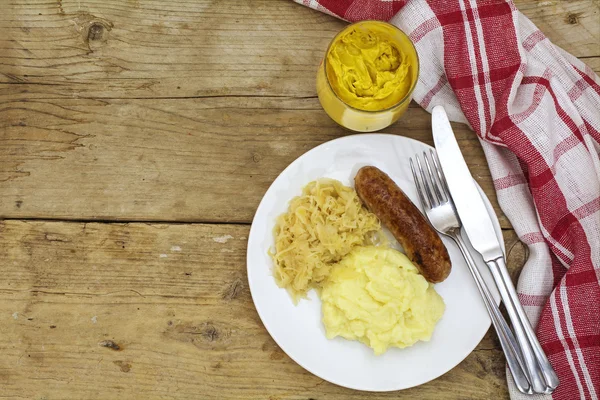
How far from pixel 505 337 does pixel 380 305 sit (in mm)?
535

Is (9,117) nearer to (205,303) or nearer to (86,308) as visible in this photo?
(86,308)

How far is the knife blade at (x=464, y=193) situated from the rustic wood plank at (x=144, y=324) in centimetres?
27

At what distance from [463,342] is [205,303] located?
1102mm

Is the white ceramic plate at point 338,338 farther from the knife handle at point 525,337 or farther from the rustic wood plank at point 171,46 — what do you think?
the rustic wood plank at point 171,46

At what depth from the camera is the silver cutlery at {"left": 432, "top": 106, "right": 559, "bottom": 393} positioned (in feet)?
7.49

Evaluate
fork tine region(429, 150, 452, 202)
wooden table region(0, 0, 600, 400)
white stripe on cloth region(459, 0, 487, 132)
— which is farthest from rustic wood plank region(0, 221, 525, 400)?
white stripe on cloth region(459, 0, 487, 132)

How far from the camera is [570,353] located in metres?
2.37

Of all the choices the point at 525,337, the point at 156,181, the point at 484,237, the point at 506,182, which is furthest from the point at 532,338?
the point at 156,181

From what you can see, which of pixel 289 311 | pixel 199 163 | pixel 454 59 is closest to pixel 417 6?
pixel 454 59

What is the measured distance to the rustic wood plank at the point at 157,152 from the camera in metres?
2.56

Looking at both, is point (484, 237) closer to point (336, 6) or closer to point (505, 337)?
point (505, 337)

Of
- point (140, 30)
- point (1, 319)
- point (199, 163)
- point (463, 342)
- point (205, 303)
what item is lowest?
point (1, 319)

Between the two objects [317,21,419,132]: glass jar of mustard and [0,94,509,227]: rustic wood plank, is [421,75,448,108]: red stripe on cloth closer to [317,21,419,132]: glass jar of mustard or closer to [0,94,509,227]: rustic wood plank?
[0,94,509,227]: rustic wood plank

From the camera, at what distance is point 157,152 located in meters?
2.60
